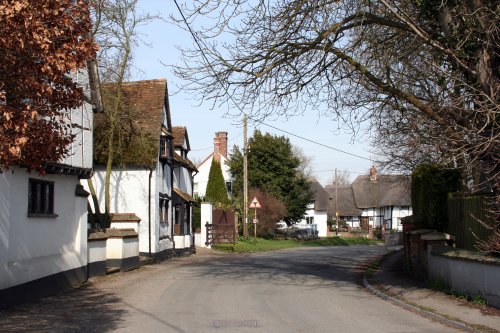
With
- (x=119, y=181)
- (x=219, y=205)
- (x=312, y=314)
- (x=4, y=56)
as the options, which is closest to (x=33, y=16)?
(x=4, y=56)

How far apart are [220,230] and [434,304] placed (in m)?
27.1

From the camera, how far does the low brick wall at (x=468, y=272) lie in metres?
12.0

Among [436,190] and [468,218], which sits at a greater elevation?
[436,190]

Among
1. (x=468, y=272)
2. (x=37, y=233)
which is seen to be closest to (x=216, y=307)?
(x=37, y=233)

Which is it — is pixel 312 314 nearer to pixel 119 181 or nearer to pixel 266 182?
pixel 119 181

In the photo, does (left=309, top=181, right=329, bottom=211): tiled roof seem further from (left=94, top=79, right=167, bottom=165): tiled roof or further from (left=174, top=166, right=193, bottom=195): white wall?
(left=94, top=79, right=167, bottom=165): tiled roof

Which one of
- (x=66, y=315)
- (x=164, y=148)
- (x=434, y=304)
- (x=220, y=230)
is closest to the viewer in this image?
(x=66, y=315)

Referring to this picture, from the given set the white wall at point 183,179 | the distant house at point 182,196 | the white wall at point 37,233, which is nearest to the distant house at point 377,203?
the white wall at point 183,179

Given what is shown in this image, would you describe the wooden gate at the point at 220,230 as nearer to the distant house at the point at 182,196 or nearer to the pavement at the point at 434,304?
A: the distant house at the point at 182,196

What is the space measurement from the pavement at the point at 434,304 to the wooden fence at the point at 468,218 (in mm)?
1486

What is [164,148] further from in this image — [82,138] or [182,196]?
[82,138]

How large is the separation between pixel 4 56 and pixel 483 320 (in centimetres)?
888

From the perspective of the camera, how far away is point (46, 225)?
15.3m

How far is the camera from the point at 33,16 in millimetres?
7062
